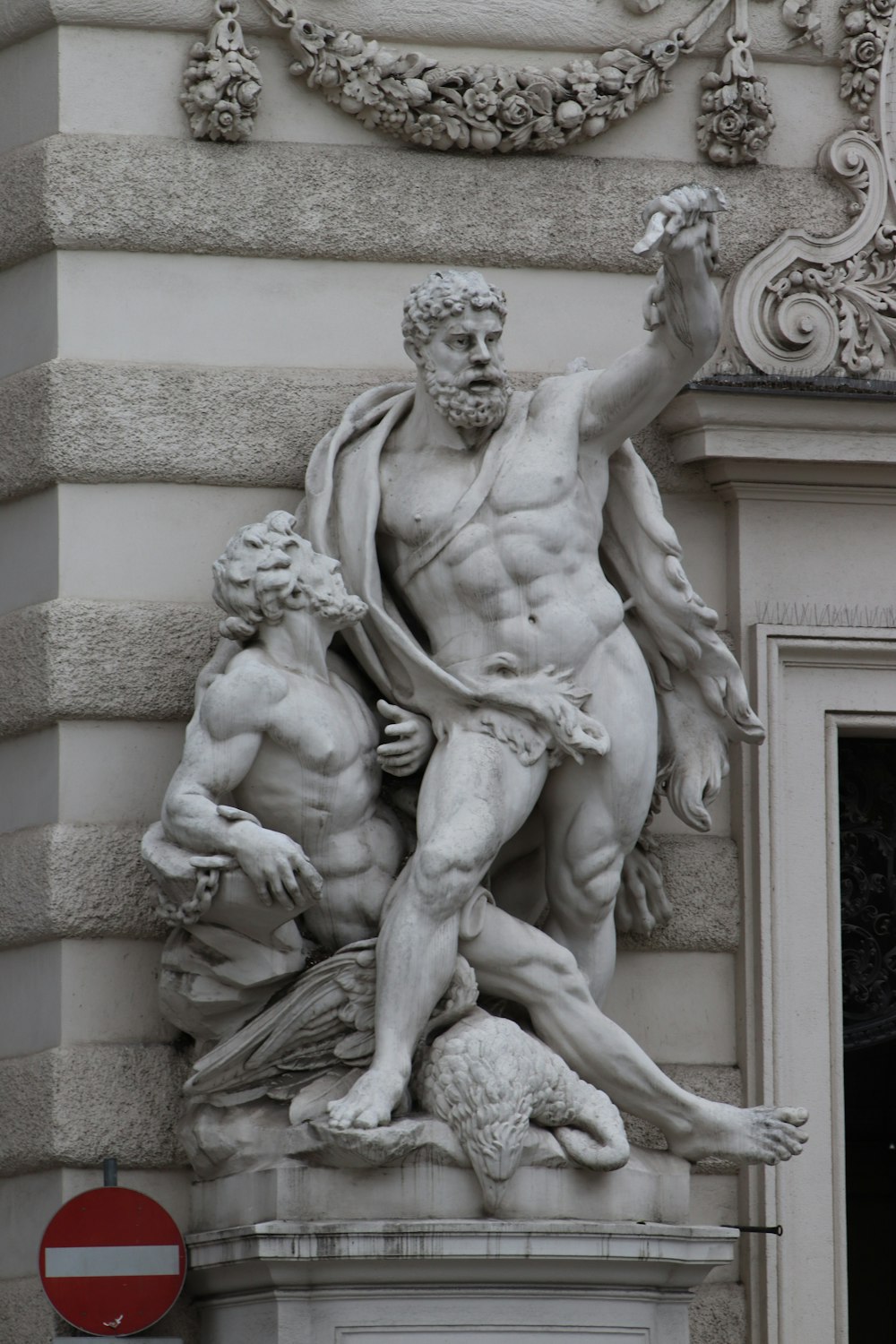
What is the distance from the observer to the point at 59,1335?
8.17 m

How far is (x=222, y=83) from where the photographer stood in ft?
28.6

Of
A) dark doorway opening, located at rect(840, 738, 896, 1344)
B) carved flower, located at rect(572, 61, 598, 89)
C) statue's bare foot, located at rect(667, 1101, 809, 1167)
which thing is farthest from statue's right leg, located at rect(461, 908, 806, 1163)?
carved flower, located at rect(572, 61, 598, 89)

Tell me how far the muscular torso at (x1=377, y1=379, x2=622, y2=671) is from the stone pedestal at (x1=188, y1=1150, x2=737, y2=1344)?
4.63 ft

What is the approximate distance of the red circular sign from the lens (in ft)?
25.5

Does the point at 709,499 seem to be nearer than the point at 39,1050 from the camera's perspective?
No

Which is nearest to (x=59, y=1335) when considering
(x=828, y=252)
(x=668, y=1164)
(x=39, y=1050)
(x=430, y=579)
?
(x=39, y=1050)

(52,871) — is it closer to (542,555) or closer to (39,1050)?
(39,1050)

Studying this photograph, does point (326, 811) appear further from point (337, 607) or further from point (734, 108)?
point (734, 108)

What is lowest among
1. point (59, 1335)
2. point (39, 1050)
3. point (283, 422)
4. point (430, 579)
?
point (59, 1335)

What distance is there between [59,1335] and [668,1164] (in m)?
1.68

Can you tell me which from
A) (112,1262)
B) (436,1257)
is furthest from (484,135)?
(112,1262)

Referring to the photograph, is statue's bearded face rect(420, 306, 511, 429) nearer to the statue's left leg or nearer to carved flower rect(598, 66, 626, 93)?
the statue's left leg

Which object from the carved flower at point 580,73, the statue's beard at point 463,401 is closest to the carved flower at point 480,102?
the carved flower at point 580,73

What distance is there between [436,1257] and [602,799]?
1.32 m
